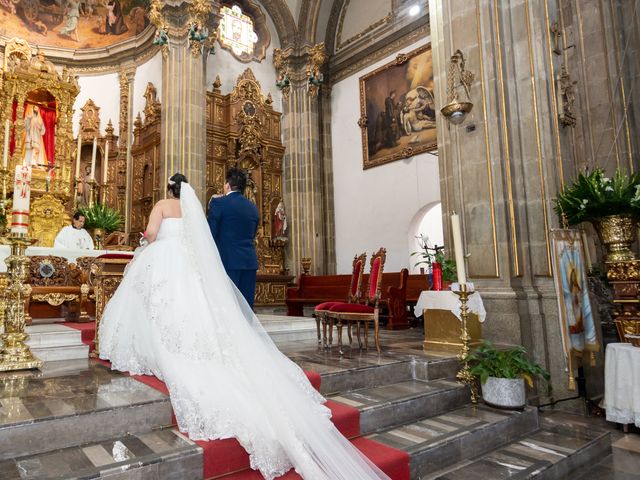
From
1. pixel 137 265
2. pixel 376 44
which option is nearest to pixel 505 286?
pixel 137 265

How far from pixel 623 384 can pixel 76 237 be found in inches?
289

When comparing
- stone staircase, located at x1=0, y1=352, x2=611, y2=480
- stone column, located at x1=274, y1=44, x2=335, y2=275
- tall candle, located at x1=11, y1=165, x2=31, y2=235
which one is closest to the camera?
stone staircase, located at x1=0, y1=352, x2=611, y2=480

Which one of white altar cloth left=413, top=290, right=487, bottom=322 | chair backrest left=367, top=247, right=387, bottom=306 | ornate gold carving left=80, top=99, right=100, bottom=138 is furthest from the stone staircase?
ornate gold carving left=80, top=99, right=100, bottom=138

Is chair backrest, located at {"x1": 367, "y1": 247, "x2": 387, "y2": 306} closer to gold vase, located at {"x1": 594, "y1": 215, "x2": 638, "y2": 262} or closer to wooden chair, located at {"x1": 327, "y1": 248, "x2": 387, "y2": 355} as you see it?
wooden chair, located at {"x1": 327, "y1": 248, "x2": 387, "y2": 355}

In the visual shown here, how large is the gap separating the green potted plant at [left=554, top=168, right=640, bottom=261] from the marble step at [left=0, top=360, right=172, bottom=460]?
4.50 metres

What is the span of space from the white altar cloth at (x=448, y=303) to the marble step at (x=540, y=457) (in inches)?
49.8

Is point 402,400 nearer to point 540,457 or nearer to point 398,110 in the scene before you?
point 540,457

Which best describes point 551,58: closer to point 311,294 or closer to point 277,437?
point 277,437

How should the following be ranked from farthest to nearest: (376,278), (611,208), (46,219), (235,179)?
(46,219), (376,278), (611,208), (235,179)

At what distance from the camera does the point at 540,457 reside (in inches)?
142

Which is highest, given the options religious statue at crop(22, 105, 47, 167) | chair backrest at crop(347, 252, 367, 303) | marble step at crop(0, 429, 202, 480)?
religious statue at crop(22, 105, 47, 167)

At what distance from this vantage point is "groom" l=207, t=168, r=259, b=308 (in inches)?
167

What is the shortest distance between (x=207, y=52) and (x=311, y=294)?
645cm

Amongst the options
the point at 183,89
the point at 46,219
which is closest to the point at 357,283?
the point at 46,219
